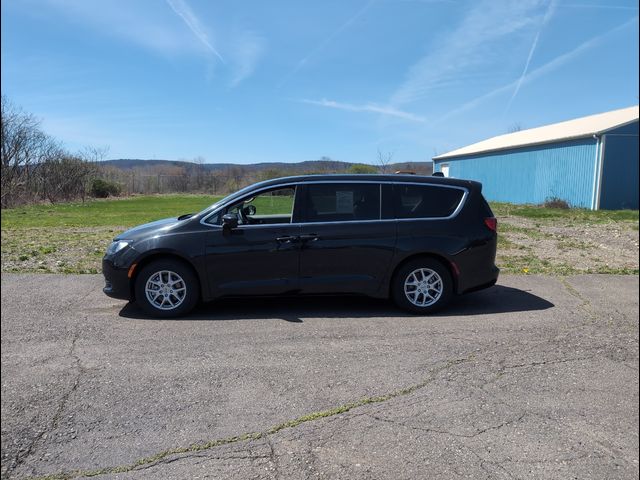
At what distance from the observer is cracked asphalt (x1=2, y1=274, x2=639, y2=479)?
7.57 feet

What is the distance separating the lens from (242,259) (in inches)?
208

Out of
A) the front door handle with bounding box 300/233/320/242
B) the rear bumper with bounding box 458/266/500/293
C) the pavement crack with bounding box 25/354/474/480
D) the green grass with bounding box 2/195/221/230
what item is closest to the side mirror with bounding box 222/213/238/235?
the green grass with bounding box 2/195/221/230

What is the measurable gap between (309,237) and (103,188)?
322 cm

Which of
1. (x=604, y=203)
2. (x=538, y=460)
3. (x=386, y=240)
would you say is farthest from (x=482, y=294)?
(x=538, y=460)

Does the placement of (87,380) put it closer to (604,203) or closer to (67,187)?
(67,187)

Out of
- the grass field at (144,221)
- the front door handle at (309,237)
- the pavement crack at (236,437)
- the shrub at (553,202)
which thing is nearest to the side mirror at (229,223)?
the grass field at (144,221)

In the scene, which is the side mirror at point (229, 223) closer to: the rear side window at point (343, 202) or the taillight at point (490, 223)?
the rear side window at point (343, 202)

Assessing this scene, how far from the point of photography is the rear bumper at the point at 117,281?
17.2 feet

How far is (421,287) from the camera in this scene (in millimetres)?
5492

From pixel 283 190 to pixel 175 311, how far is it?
1898 millimetres

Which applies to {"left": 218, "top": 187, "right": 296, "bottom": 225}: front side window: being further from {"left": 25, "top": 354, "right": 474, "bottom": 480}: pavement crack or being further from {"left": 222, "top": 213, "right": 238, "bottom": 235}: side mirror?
{"left": 25, "top": 354, "right": 474, "bottom": 480}: pavement crack

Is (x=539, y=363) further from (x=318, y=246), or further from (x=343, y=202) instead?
(x=343, y=202)

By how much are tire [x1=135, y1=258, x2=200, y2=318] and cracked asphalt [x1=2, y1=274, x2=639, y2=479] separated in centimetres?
21

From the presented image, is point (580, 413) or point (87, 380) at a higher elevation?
point (580, 413)
